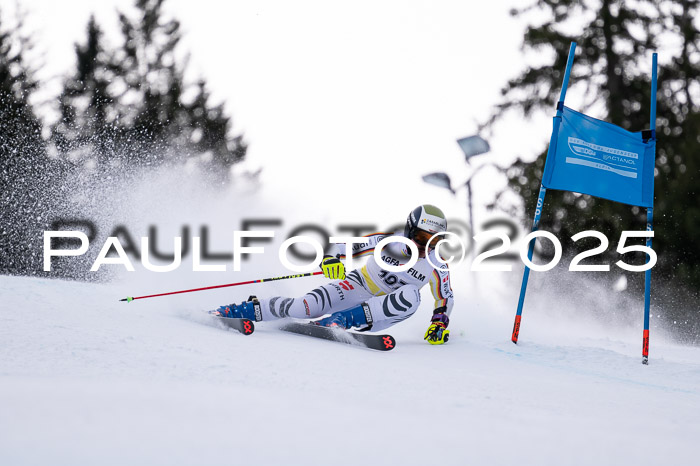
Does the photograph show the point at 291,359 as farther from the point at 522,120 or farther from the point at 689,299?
the point at 522,120

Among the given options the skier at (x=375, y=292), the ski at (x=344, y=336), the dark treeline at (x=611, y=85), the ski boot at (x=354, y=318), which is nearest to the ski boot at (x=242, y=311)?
the skier at (x=375, y=292)

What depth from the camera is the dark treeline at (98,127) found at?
16.1m

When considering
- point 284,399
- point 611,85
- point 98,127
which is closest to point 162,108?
point 98,127

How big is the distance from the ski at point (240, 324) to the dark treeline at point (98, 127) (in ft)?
38.8

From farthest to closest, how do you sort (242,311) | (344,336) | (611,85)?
(611,85), (242,311), (344,336)

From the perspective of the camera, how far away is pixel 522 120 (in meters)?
15.9

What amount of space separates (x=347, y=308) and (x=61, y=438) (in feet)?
12.4

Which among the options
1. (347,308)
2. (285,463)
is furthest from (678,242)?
(285,463)

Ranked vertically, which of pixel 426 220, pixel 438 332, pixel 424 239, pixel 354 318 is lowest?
pixel 438 332

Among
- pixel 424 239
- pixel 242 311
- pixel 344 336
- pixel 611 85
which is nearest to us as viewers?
pixel 344 336

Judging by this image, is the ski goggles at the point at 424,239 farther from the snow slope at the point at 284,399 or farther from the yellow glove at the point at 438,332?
the snow slope at the point at 284,399

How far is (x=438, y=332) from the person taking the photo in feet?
18.5

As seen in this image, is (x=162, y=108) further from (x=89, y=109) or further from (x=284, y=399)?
(x=284, y=399)

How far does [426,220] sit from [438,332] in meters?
1.00
